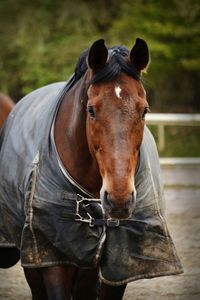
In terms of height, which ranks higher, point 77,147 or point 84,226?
point 77,147

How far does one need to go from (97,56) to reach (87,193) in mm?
747

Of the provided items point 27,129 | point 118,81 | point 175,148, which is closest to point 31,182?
point 27,129

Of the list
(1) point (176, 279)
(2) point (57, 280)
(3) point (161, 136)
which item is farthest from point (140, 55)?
(3) point (161, 136)

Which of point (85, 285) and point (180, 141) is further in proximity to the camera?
point (180, 141)

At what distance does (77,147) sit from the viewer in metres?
4.31

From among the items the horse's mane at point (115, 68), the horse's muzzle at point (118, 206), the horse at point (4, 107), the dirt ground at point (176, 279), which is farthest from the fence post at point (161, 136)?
the horse's muzzle at point (118, 206)

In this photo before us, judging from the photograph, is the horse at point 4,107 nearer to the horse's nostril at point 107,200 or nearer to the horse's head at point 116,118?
the horse's head at point 116,118

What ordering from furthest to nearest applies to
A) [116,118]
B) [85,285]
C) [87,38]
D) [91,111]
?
1. [87,38]
2. [85,285]
3. [91,111]
4. [116,118]

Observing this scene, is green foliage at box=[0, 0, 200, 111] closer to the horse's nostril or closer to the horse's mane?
the horse's mane

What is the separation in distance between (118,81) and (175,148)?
12.9 meters

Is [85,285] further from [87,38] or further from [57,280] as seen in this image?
[87,38]

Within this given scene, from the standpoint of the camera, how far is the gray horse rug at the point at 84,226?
14.1 feet

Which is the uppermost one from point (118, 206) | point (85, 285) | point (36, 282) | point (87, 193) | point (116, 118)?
point (116, 118)

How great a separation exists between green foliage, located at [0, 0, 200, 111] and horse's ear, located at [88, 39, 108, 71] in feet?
51.0
